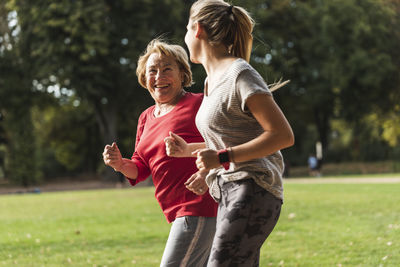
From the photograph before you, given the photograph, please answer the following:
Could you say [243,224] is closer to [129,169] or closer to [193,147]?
[193,147]

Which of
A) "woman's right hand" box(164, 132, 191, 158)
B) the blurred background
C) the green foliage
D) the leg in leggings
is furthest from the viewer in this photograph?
the green foliage

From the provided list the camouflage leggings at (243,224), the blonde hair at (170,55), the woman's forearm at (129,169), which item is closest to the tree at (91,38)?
the blonde hair at (170,55)

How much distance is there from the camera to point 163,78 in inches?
134

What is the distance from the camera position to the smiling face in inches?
134

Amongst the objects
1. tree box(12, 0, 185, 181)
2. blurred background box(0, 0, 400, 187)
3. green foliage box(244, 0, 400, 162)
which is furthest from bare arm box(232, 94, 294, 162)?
green foliage box(244, 0, 400, 162)

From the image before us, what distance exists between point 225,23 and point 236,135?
0.56 meters

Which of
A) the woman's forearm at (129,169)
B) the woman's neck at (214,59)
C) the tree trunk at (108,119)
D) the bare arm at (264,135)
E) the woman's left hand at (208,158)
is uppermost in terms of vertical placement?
the woman's neck at (214,59)

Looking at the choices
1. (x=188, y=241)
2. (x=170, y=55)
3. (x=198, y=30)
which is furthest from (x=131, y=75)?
(x=198, y=30)

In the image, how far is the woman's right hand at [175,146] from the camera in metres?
2.81

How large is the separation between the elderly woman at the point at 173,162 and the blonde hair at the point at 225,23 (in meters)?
0.73

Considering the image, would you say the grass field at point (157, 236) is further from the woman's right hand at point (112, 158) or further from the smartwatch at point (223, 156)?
the smartwatch at point (223, 156)

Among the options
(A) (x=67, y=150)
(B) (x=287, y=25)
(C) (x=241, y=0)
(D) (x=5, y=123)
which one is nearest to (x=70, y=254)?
(C) (x=241, y=0)

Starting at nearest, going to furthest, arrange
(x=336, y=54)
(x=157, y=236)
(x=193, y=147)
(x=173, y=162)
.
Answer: (x=193, y=147), (x=173, y=162), (x=157, y=236), (x=336, y=54)

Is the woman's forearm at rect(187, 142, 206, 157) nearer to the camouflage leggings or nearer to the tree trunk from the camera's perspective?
the camouflage leggings
